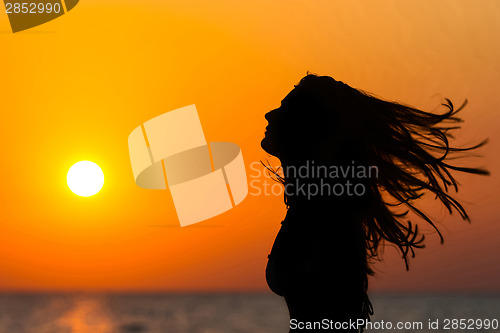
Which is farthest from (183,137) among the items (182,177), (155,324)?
(155,324)

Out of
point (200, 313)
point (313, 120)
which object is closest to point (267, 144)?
point (313, 120)

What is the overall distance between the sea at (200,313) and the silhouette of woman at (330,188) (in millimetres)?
8217

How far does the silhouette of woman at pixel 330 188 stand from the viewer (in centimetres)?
185

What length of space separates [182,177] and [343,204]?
323cm

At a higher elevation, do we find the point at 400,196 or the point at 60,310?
the point at 400,196

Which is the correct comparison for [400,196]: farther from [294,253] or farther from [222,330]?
[222,330]

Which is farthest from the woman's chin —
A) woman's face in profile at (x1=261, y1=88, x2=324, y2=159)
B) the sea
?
the sea

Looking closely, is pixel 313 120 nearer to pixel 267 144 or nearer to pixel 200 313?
pixel 267 144

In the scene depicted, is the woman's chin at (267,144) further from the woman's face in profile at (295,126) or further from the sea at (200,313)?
the sea at (200,313)

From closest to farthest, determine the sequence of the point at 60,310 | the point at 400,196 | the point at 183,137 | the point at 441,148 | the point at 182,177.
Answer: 1. the point at 400,196
2. the point at 441,148
3. the point at 183,137
4. the point at 182,177
5. the point at 60,310

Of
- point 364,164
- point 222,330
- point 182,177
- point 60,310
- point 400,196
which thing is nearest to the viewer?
point 364,164

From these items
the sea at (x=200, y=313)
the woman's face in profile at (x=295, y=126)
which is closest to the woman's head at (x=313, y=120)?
the woman's face in profile at (x=295, y=126)

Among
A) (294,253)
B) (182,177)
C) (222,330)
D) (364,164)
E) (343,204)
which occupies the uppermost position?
(182,177)

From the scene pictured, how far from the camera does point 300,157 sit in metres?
1.98
